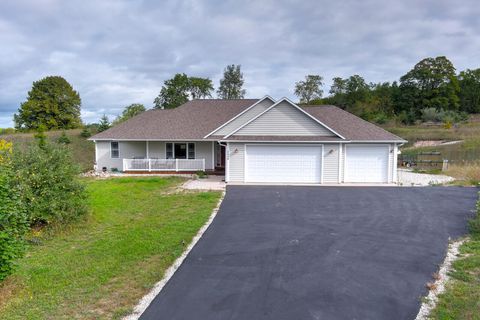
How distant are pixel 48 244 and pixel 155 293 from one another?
153 inches

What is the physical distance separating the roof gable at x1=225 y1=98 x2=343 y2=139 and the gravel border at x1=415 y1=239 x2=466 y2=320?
10.2m

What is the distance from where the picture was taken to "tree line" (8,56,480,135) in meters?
47.7

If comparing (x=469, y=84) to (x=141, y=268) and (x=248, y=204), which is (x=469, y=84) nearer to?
(x=248, y=204)

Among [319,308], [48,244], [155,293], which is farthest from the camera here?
[48,244]

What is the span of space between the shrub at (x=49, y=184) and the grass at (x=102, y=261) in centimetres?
48

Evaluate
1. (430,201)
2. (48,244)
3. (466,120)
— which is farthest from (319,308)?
(466,120)

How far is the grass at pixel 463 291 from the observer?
4.24m

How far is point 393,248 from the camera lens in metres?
6.81

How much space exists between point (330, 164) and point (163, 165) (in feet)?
33.3

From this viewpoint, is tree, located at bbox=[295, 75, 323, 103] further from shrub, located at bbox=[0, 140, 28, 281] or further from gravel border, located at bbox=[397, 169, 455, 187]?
shrub, located at bbox=[0, 140, 28, 281]

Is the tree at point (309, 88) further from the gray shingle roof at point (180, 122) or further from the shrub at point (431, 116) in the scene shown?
the gray shingle roof at point (180, 122)

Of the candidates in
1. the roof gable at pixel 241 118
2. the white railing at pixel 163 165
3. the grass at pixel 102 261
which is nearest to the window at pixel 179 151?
the white railing at pixel 163 165

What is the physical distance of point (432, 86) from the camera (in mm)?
57625

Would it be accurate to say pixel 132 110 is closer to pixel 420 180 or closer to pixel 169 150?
pixel 169 150
